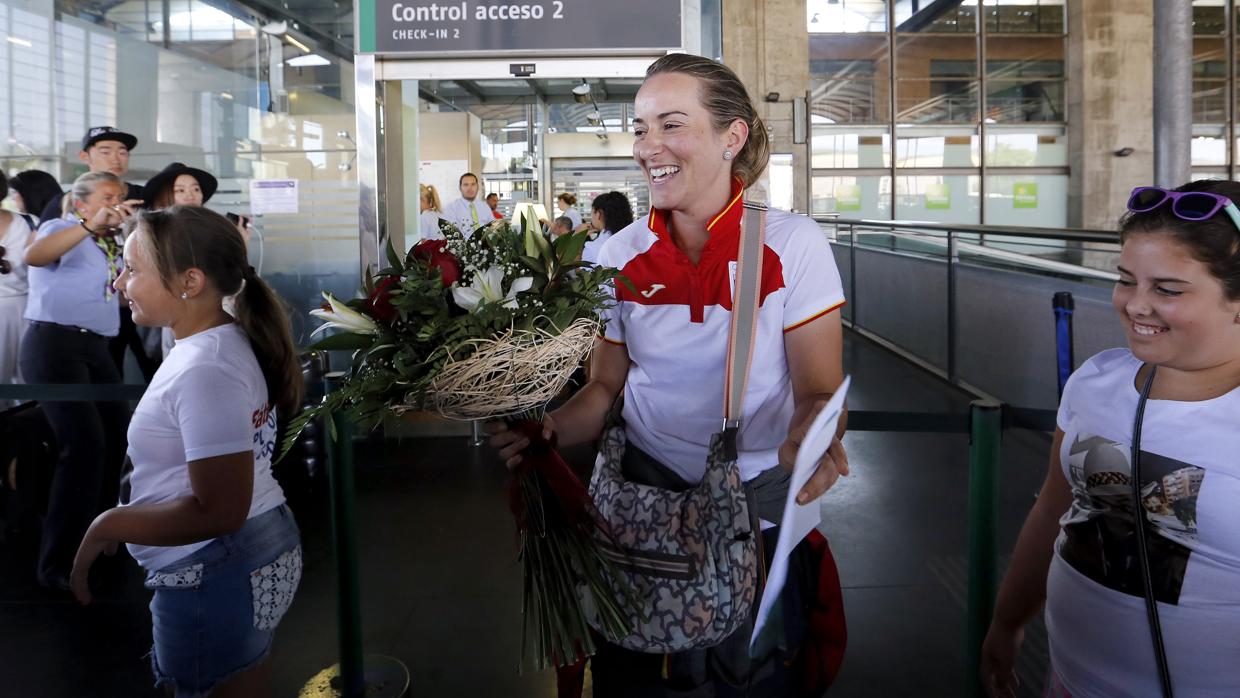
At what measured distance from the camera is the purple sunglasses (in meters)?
1.37

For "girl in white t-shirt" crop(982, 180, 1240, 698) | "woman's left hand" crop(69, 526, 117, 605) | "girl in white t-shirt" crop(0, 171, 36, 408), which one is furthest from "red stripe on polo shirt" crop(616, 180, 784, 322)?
"girl in white t-shirt" crop(0, 171, 36, 408)

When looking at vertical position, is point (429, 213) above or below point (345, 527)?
above

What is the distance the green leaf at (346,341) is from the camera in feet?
4.76

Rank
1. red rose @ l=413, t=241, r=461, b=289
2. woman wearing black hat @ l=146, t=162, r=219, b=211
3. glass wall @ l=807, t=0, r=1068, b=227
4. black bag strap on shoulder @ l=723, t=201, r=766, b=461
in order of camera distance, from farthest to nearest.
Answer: glass wall @ l=807, t=0, r=1068, b=227 → woman wearing black hat @ l=146, t=162, r=219, b=211 → black bag strap on shoulder @ l=723, t=201, r=766, b=461 → red rose @ l=413, t=241, r=461, b=289

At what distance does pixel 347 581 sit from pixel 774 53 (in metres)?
15.5

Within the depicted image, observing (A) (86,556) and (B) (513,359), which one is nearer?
(B) (513,359)

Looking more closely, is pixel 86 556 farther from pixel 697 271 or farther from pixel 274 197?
pixel 274 197

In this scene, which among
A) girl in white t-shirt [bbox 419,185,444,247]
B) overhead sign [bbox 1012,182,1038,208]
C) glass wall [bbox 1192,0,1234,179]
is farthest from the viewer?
glass wall [bbox 1192,0,1234,179]

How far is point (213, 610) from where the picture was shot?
75.3 inches

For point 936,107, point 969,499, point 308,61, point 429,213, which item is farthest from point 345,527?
point 936,107

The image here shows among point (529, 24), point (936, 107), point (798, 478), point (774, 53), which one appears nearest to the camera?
point (798, 478)

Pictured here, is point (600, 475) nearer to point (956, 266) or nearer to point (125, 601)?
point (125, 601)

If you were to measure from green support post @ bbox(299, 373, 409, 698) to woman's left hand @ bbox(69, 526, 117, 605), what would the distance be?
0.62 metres

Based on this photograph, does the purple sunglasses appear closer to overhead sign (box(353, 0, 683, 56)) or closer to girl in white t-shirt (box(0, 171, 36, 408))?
overhead sign (box(353, 0, 683, 56))
